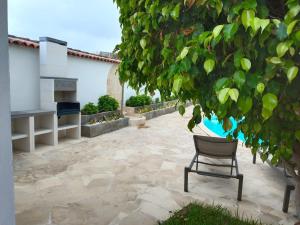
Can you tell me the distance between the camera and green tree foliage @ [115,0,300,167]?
1137 millimetres

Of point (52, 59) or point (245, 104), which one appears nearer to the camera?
point (245, 104)

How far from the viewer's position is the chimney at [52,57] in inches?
297

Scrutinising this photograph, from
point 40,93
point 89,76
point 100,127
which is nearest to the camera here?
→ point 40,93

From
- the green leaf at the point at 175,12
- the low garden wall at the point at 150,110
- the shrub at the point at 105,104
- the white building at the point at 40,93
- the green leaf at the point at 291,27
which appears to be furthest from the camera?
the low garden wall at the point at 150,110

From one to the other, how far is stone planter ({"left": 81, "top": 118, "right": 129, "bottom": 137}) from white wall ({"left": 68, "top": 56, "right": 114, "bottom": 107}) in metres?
1.28

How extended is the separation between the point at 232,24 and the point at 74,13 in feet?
35.1

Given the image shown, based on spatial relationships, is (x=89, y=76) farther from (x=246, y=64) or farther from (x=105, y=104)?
(x=246, y=64)

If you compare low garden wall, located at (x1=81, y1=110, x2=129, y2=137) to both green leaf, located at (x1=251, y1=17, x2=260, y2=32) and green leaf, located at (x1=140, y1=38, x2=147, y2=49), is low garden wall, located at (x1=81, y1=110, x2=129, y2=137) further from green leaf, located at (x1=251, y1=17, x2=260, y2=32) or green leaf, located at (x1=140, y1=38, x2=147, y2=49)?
green leaf, located at (x1=251, y1=17, x2=260, y2=32)

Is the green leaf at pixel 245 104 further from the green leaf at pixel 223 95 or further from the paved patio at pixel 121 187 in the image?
the paved patio at pixel 121 187

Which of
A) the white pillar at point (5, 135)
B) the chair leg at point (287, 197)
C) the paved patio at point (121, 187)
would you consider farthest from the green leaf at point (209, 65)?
the chair leg at point (287, 197)

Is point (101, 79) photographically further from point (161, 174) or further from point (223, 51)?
point (223, 51)

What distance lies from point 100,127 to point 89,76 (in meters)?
2.28

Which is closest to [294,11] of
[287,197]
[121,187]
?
[287,197]

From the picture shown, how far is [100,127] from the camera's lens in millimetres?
9242
